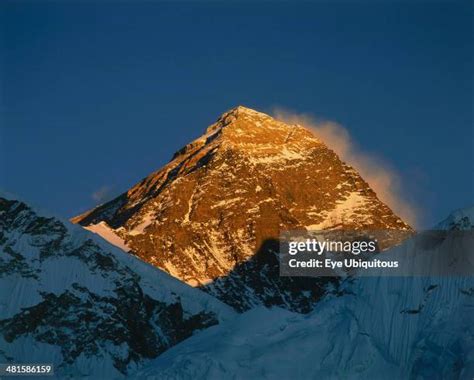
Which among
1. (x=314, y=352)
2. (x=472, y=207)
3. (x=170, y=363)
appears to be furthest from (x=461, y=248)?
(x=170, y=363)

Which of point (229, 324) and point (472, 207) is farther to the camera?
point (229, 324)

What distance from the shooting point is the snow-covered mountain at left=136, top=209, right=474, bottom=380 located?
143 meters

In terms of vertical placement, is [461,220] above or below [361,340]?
above

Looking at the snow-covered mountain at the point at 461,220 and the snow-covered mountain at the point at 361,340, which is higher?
the snow-covered mountain at the point at 461,220

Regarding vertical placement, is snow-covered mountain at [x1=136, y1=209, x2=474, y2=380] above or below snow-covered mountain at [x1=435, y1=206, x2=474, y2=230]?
below

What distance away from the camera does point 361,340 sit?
14775cm

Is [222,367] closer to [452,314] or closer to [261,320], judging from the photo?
[261,320]

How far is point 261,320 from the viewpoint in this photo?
15475 cm

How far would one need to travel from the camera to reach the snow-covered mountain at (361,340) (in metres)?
143

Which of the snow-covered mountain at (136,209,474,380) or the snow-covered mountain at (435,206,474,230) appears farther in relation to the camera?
the snow-covered mountain at (435,206,474,230)

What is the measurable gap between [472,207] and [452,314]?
10.7 m

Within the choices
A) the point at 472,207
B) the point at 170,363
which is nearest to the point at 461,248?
the point at 472,207

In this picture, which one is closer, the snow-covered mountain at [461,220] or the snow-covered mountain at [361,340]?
the snow-covered mountain at [361,340]

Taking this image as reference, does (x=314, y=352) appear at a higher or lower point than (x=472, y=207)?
lower
